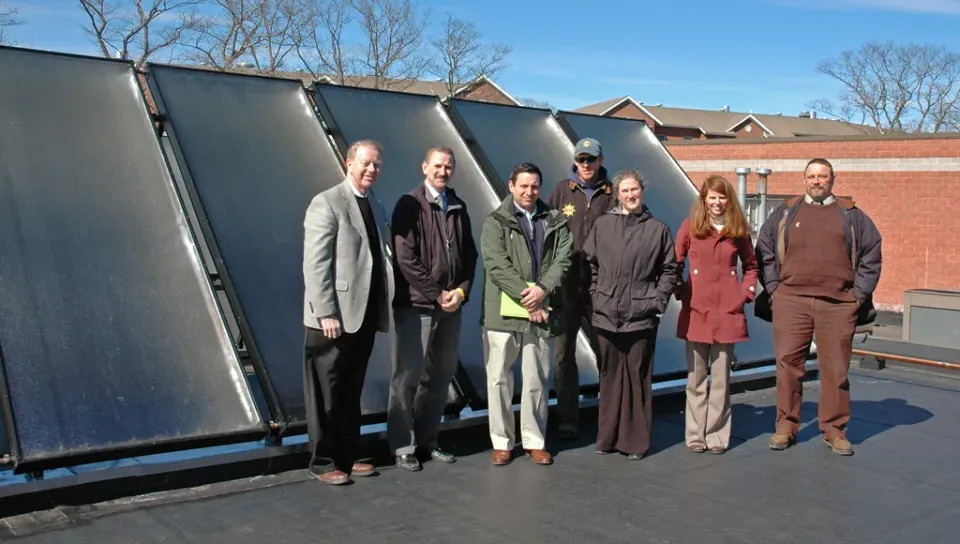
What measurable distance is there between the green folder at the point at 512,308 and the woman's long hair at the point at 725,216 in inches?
44.5

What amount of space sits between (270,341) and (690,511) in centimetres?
207

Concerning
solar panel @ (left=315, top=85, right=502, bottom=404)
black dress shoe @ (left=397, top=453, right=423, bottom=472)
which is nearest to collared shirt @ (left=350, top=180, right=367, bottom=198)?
Answer: solar panel @ (left=315, top=85, right=502, bottom=404)

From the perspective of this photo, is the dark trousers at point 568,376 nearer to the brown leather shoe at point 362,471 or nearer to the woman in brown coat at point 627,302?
the woman in brown coat at point 627,302

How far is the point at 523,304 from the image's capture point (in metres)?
4.58

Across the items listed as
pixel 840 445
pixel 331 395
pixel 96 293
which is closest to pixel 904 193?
pixel 840 445

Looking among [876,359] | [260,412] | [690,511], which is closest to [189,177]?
[260,412]

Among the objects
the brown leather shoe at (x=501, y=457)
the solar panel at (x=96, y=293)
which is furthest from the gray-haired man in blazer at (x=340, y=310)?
the brown leather shoe at (x=501, y=457)

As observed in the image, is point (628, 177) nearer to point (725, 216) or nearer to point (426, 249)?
point (725, 216)

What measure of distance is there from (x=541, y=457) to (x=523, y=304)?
0.79 m

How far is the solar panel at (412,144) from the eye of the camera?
201 inches

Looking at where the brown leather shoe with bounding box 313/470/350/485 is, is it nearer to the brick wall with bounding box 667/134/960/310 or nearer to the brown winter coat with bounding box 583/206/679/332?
the brown winter coat with bounding box 583/206/679/332

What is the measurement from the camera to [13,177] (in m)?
4.06

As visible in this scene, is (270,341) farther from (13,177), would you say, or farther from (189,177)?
(13,177)

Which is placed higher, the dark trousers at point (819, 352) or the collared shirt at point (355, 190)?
the collared shirt at point (355, 190)
